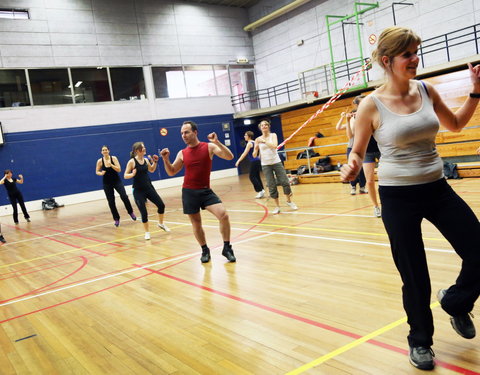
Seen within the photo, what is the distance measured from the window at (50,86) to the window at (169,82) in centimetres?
415

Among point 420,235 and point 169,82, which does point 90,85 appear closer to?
point 169,82

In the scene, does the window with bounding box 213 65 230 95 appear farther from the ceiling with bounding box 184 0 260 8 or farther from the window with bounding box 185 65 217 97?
the ceiling with bounding box 184 0 260 8

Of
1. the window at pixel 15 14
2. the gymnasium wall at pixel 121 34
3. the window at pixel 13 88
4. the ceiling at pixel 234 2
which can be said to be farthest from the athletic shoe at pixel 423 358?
the ceiling at pixel 234 2

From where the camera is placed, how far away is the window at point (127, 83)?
20984 millimetres

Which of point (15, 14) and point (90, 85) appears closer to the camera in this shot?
point (15, 14)

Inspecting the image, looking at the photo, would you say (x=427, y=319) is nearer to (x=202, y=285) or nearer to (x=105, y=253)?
(x=202, y=285)

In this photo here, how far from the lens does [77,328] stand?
12.8 feet

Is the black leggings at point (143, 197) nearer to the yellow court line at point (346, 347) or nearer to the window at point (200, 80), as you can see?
the yellow court line at point (346, 347)

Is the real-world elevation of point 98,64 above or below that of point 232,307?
above

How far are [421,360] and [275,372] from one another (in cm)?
81

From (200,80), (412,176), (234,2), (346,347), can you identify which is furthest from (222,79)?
(412,176)

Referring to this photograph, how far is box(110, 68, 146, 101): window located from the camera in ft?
68.8

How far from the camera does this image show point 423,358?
95.8 inches

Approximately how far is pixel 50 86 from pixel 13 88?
1.46m
